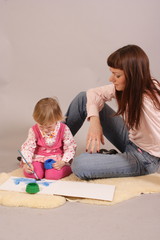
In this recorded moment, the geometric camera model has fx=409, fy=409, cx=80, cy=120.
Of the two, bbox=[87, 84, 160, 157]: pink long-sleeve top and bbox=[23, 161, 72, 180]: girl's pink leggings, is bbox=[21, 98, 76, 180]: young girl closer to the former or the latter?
bbox=[23, 161, 72, 180]: girl's pink leggings

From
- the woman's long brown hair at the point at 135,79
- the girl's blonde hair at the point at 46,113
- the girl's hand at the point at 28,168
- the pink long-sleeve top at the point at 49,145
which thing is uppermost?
the woman's long brown hair at the point at 135,79

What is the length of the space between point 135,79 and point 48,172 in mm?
663

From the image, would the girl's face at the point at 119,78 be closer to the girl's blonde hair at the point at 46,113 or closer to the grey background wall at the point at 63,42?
the girl's blonde hair at the point at 46,113

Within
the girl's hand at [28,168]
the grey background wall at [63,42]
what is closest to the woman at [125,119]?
the girl's hand at [28,168]

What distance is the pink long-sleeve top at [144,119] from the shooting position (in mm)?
1859

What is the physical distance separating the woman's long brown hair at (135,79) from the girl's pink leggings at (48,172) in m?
0.47

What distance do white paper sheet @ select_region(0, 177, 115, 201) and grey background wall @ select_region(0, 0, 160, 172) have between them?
1237mm

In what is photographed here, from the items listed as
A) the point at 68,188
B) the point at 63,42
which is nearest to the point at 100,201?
the point at 68,188

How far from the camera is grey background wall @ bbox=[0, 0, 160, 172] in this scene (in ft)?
10.6

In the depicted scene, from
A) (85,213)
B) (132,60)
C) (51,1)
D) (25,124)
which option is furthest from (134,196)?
(51,1)

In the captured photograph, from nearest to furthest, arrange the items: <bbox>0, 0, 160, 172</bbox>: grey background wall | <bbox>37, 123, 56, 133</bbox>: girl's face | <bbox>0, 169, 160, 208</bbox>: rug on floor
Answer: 1. <bbox>0, 169, 160, 208</bbox>: rug on floor
2. <bbox>37, 123, 56, 133</bbox>: girl's face
3. <bbox>0, 0, 160, 172</bbox>: grey background wall

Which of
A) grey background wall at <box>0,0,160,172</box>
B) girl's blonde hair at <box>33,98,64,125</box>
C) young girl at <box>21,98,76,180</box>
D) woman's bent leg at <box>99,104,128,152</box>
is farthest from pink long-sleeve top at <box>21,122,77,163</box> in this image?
grey background wall at <box>0,0,160,172</box>

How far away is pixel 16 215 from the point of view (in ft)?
5.62

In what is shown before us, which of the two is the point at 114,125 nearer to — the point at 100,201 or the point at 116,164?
the point at 116,164
